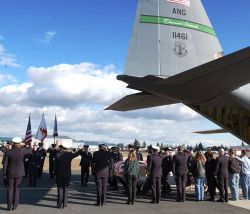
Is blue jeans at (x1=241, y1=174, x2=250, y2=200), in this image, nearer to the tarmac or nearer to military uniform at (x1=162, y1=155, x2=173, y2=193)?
the tarmac

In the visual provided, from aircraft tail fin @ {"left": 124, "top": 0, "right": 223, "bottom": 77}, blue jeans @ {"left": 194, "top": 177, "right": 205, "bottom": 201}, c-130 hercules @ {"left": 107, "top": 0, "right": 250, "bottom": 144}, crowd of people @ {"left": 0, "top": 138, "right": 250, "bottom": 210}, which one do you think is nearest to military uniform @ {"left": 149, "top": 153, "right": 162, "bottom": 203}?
crowd of people @ {"left": 0, "top": 138, "right": 250, "bottom": 210}

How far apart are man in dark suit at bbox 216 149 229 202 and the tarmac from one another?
0.30 metres

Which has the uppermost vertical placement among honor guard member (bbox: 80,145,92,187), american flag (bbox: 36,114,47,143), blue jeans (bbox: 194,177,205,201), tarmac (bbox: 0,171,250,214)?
american flag (bbox: 36,114,47,143)

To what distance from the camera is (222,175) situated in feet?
34.0

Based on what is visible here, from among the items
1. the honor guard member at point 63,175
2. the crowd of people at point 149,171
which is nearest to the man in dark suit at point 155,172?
the crowd of people at point 149,171

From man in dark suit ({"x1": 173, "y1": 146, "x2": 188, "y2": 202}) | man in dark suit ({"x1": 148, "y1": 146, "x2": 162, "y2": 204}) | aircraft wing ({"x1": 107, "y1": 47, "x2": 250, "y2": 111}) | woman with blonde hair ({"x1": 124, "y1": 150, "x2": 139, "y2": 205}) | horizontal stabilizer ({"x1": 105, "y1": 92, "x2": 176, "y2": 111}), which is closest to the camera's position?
aircraft wing ({"x1": 107, "y1": 47, "x2": 250, "y2": 111})

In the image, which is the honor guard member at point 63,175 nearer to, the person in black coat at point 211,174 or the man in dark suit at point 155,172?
the man in dark suit at point 155,172

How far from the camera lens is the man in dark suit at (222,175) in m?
10.3

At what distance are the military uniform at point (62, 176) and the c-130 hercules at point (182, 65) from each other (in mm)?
2555

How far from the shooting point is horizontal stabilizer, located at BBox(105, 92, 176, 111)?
10.8 m

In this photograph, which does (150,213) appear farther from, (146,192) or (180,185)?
(146,192)

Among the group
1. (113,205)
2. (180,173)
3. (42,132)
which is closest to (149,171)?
(180,173)

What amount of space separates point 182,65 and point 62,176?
4.42m

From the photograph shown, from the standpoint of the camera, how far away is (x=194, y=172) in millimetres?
10648
